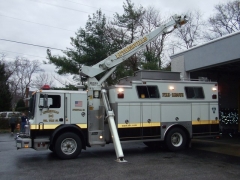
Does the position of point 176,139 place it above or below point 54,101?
below

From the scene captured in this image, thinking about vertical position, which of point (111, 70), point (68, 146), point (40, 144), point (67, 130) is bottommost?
point (68, 146)

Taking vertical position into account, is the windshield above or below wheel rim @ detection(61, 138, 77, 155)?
above

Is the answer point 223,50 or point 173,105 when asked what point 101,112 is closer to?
point 173,105

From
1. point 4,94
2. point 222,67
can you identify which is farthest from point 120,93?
point 4,94

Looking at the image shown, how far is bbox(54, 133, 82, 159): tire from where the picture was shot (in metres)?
10.4

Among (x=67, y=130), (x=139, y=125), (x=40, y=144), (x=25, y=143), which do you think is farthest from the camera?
(x=139, y=125)

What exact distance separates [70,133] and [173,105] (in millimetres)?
4522

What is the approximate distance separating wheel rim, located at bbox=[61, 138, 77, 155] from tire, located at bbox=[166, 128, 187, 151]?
4019 mm

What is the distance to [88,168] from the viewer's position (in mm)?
9125

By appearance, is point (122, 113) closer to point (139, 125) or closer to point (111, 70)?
point (139, 125)

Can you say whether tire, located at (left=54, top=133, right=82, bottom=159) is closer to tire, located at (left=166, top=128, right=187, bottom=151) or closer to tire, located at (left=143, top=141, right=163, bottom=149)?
tire, located at (left=166, top=128, right=187, bottom=151)

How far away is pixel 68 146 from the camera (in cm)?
1065

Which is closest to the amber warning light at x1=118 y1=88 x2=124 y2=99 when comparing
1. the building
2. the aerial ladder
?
the aerial ladder

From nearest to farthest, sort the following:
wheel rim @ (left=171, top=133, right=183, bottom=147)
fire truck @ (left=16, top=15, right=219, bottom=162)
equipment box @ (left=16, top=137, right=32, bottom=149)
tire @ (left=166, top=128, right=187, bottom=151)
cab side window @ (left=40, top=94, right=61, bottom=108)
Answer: equipment box @ (left=16, top=137, right=32, bottom=149)
fire truck @ (left=16, top=15, right=219, bottom=162)
cab side window @ (left=40, top=94, right=61, bottom=108)
tire @ (left=166, top=128, right=187, bottom=151)
wheel rim @ (left=171, top=133, right=183, bottom=147)
